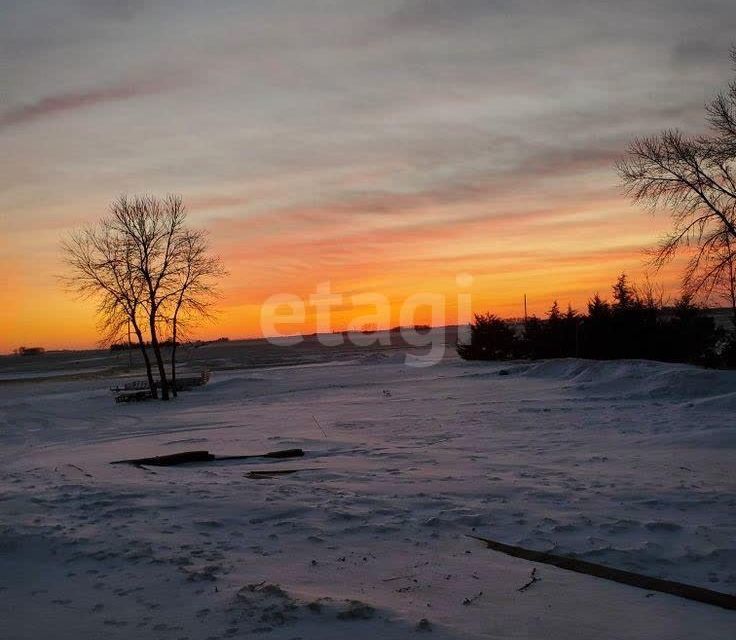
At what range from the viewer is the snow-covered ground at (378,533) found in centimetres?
484

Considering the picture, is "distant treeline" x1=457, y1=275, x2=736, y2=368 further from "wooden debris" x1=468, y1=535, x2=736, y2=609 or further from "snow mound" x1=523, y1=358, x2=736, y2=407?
"wooden debris" x1=468, y1=535, x2=736, y2=609

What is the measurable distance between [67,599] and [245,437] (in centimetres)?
1021

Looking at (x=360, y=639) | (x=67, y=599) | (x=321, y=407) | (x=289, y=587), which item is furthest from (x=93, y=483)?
(x=321, y=407)

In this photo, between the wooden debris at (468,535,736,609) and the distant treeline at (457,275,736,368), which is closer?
the wooden debris at (468,535,736,609)

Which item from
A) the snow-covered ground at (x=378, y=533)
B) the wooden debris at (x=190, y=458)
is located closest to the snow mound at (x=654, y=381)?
the snow-covered ground at (x=378, y=533)

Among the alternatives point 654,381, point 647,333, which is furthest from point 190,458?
point 647,333

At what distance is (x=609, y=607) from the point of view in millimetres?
5086

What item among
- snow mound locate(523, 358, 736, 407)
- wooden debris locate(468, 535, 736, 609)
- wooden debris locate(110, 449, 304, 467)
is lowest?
wooden debris locate(468, 535, 736, 609)

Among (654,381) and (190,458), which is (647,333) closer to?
(654,381)

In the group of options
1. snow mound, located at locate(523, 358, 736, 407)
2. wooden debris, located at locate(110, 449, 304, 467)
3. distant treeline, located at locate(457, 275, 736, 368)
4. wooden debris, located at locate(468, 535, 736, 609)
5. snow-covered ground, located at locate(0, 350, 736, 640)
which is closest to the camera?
snow-covered ground, located at locate(0, 350, 736, 640)

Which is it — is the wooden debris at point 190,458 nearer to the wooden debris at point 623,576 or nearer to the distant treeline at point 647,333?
the wooden debris at point 623,576

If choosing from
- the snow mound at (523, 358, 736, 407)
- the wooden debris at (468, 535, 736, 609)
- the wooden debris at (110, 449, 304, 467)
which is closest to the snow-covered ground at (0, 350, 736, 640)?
the wooden debris at (468, 535, 736, 609)

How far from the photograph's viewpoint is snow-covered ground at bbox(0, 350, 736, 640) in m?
4.84

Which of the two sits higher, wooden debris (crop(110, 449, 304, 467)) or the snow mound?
the snow mound
